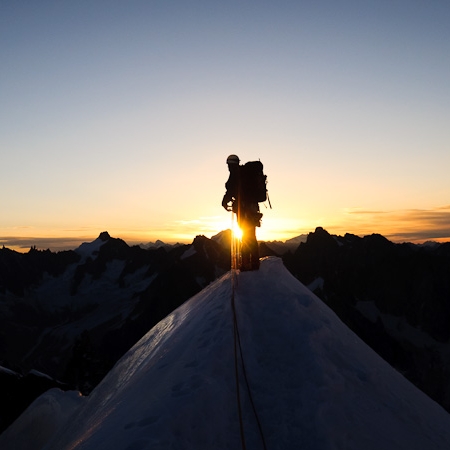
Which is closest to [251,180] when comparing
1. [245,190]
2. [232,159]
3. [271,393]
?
[245,190]

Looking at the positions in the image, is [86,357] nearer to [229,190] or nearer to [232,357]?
[229,190]

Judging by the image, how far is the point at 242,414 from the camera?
6488 millimetres

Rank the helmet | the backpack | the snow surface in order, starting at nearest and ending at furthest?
1. the snow surface
2. the helmet
3. the backpack

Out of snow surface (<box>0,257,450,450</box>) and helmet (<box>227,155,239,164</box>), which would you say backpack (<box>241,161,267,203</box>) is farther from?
snow surface (<box>0,257,450,450</box>)

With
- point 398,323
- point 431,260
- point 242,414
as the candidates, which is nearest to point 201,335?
point 242,414

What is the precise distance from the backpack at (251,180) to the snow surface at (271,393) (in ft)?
14.1

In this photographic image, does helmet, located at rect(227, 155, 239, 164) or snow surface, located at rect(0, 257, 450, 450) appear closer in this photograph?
snow surface, located at rect(0, 257, 450, 450)

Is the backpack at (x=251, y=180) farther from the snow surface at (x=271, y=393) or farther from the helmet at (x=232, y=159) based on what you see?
the snow surface at (x=271, y=393)

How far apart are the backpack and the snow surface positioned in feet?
14.1

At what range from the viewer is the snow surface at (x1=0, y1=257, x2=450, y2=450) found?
6027 mm

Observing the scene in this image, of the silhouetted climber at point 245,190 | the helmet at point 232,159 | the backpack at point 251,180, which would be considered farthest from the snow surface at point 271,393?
the helmet at point 232,159

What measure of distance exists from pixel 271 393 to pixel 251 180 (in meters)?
8.05

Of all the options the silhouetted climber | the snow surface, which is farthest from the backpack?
the snow surface

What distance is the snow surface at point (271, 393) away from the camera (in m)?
6.03
